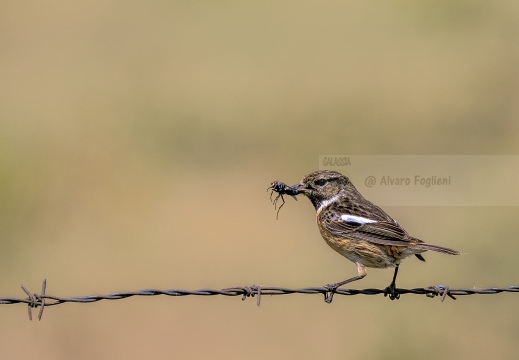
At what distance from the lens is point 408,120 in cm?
1914

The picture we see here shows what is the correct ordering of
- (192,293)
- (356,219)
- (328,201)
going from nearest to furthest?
(192,293) < (356,219) < (328,201)

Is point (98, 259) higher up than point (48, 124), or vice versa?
point (48, 124)

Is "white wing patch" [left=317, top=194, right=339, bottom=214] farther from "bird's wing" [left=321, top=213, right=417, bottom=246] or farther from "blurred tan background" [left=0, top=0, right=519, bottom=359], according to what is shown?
"blurred tan background" [left=0, top=0, right=519, bottom=359]

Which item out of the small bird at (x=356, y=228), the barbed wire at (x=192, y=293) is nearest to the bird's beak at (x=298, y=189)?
Result: the small bird at (x=356, y=228)

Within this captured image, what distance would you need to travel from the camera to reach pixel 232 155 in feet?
59.1

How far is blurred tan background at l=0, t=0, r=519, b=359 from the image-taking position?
13211 millimetres

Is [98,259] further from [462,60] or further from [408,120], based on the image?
[462,60]

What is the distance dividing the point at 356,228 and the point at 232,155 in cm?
876

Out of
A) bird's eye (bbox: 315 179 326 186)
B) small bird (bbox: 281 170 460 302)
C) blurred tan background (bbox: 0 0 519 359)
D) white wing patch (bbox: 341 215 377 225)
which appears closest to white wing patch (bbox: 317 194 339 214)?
small bird (bbox: 281 170 460 302)

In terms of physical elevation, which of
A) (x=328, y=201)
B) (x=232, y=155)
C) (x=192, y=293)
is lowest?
(x=192, y=293)

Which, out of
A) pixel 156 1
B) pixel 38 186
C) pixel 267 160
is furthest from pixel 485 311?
pixel 156 1

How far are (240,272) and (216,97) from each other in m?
6.35

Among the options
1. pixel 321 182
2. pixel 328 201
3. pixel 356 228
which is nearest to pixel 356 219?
pixel 356 228

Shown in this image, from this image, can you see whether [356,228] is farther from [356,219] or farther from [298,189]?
[298,189]
